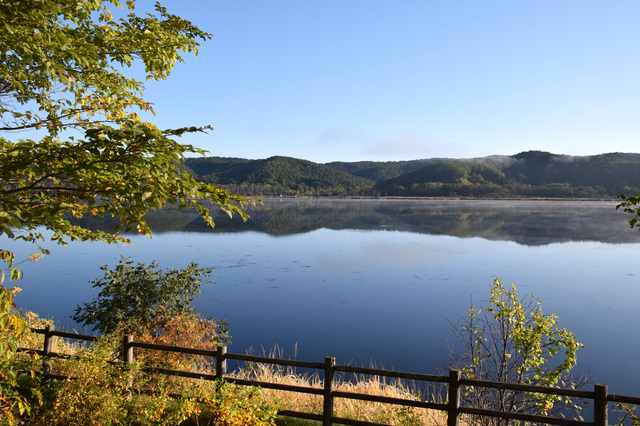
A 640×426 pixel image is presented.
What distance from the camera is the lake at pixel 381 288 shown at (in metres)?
16.6

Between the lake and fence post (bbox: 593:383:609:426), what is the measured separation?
9275 millimetres

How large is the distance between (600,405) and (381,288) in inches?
792

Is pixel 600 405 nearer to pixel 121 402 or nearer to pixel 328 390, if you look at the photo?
pixel 328 390

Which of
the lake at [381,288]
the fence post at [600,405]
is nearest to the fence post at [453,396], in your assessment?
the fence post at [600,405]

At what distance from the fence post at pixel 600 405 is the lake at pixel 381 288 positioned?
9.28 metres

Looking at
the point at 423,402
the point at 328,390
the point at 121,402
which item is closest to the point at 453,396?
Result: the point at 423,402

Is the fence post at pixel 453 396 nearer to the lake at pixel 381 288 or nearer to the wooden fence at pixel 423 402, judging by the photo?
the wooden fence at pixel 423 402

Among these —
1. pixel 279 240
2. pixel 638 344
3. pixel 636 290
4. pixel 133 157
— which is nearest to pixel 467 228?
pixel 279 240

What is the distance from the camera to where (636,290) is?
2495 cm

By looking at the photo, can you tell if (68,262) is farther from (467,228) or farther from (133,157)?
(467,228)

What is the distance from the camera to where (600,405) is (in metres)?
5.53

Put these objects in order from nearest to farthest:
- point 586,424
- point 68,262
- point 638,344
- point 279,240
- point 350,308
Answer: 1. point 586,424
2. point 638,344
3. point 350,308
4. point 68,262
5. point 279,240

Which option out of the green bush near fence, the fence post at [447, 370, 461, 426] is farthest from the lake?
the fence post at [447, 370, 461, 426]

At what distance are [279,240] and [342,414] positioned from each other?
4200cm
